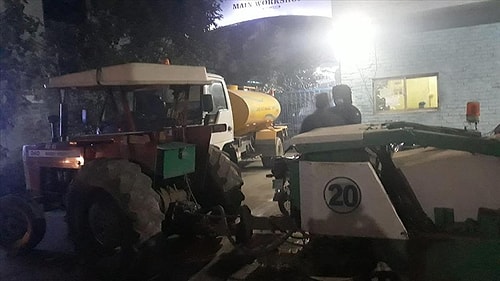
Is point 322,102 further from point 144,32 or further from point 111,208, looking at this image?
point 144,32

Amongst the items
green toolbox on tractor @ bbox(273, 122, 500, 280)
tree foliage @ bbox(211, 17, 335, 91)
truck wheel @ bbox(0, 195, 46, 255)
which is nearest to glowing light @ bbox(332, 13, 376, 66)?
green toolbox on tractor @ bbox(273, 122, 500, 280)

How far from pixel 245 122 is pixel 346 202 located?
7534mm

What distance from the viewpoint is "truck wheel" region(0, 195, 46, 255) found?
6.08 m

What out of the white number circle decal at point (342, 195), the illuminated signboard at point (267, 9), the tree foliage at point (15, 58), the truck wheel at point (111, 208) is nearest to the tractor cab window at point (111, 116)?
the truck wheel at point (111, 208)

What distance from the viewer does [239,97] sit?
1113 centimetres

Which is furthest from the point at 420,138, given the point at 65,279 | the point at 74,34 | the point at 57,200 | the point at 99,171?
the point at 74,34

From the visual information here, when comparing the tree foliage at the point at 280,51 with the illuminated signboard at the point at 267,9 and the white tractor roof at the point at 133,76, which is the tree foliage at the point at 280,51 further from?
the white tractor roof at the point at 133,76

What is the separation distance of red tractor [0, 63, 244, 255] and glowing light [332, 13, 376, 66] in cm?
515

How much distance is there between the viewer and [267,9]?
44.3 ft

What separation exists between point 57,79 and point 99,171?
63.4 inches

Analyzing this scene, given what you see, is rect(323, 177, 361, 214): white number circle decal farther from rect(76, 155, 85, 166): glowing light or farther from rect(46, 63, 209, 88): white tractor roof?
rect(76, 155, 85, 166): glowing light

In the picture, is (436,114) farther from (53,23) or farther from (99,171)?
(53,23)

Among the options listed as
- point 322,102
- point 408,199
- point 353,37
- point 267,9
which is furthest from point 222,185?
point 267,9

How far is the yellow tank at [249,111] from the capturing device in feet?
36.4
